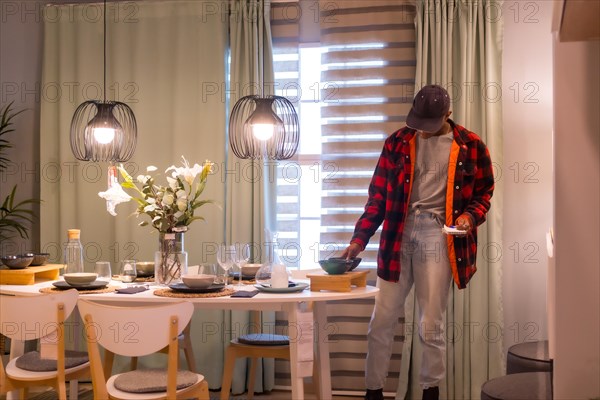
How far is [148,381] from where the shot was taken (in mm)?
2934

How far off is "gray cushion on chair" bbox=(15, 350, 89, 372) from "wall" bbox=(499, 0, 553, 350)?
8.27 feet

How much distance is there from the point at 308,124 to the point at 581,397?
3.59 metres

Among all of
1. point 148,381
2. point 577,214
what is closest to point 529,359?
point 148,381

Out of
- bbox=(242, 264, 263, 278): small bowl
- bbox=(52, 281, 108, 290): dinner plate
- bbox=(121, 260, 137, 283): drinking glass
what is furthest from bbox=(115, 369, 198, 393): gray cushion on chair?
bbox=(242, 264, 263, 278): small bowl

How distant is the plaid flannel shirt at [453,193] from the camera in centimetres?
357

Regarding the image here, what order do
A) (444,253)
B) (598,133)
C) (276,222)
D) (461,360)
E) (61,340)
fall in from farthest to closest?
(276,222), (461,360), (444,253), (61,340), (598,133)

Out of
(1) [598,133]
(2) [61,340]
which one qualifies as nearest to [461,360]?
(2) [61,340]

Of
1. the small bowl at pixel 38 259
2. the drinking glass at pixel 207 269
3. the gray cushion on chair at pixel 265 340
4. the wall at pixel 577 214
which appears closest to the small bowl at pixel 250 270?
the gray cushion on chair at pixel 265 340

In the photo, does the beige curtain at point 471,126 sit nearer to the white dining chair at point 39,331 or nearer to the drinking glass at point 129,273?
the drinking glass at point 129,273

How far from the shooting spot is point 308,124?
16.0 ft

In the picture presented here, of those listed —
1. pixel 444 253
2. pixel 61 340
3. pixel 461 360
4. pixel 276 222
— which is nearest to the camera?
pixel 61 340

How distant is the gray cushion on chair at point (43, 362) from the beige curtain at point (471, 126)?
200cm

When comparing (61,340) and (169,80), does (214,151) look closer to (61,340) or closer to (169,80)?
(169,80)

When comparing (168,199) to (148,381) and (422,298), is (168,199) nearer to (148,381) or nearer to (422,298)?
(148,381)
